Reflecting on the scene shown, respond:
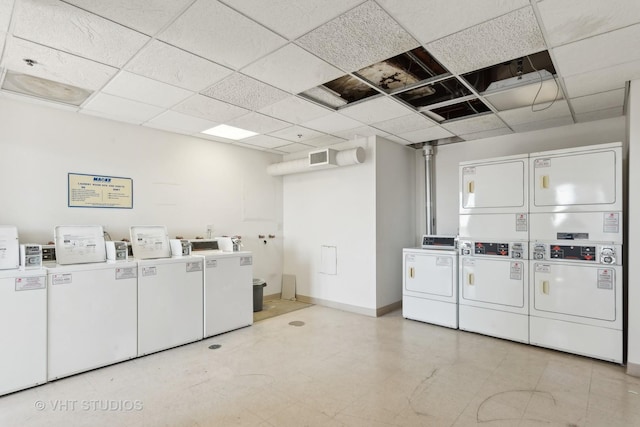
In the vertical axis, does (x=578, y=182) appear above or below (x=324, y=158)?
below

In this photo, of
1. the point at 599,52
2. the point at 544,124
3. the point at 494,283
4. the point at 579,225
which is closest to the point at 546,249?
the point at 579,225

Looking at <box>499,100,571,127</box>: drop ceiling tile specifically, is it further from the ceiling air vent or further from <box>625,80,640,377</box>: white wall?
the ceiling air vent

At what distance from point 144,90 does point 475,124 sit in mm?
4093

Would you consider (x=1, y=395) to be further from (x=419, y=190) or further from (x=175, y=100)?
(x=419, y=190)

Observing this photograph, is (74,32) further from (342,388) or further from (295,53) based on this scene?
(342,388)

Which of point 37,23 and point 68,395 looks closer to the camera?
point 37,23

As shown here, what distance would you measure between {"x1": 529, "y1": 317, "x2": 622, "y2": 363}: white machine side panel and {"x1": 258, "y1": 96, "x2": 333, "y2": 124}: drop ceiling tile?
11.6ft

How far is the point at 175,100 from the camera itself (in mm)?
3623

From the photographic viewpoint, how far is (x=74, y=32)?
7.73ft

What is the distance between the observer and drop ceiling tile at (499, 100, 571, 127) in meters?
3.85

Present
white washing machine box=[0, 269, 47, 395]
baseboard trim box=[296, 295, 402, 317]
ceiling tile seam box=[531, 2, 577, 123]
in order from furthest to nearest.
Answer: baseboard trim box=[296, 295, 402, 317]
white washing machine box=[0, 269, 47, 395]
ceiling tile seam box=[531, 2, 577, 123]

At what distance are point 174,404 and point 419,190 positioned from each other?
16.1 ft

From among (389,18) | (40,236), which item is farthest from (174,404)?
(389,18)

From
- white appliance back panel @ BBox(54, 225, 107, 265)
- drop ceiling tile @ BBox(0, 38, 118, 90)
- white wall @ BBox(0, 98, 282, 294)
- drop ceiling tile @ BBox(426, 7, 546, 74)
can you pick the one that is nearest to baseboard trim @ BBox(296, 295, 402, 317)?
white wall @ BBox(0, 98, 282, 294)
